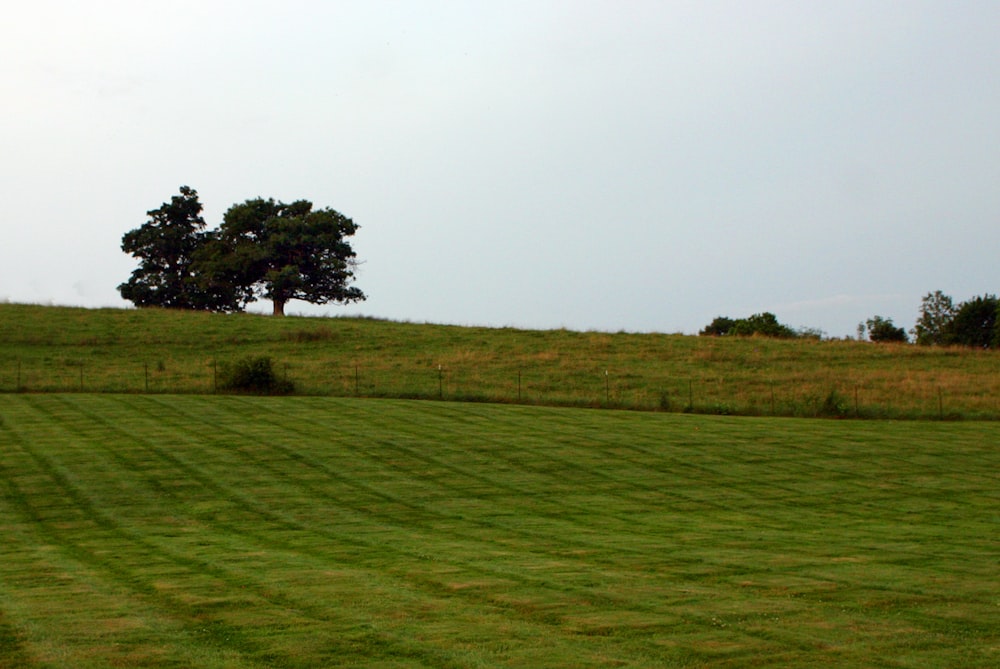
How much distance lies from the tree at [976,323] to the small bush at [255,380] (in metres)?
80.0

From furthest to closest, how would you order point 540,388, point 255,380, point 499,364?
point 499,364 → point 540,388 → point 255,380

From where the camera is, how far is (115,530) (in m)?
20.1

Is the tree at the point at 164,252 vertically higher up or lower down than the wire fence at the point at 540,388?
higher up

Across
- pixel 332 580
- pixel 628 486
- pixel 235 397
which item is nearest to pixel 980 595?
pixel 332 580

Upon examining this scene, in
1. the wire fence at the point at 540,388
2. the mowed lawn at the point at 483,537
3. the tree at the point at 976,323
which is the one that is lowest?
the mowed lawn at the point at 483,537

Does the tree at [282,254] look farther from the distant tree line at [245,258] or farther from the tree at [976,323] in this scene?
the tree at [976,323]

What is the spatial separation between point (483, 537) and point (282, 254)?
69711mm

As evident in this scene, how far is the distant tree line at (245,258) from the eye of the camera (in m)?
85.2

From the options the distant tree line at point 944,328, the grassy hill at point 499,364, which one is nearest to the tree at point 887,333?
the distant tree line at point 944,328

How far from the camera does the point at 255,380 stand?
4325 cm

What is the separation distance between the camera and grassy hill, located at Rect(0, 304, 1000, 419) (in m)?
43.5

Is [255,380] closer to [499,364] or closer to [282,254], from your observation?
[499,364]

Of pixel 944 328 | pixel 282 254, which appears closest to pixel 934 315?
pixel 944 328

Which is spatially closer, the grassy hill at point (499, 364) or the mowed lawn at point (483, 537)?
the mowed lawn at point (483, 537)
